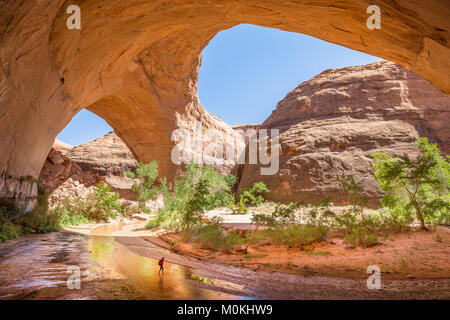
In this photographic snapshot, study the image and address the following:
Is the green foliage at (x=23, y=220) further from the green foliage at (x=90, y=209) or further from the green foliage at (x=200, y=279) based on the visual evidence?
the green foliage at (x=200, y=279)

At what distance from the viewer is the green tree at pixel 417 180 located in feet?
23.2

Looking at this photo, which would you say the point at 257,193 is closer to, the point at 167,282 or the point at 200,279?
the point at 200,279

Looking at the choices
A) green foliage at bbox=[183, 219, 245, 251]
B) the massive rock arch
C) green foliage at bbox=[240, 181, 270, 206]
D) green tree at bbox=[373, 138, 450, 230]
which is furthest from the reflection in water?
green foliage at bbox=[240, 181, 270, 206]

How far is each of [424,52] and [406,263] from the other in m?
4.03

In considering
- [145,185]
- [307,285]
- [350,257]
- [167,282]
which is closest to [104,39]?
[167,282]

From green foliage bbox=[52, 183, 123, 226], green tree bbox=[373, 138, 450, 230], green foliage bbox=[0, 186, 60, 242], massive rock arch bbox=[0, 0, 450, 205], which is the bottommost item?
green foliage bbox=[52, 183, 123, 226]

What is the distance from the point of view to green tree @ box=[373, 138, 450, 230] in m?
7.06

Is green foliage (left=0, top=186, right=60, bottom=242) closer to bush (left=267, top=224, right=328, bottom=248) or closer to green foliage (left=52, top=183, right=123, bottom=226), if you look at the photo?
green foliage (left=52, top=183, right=123, bottom=226)

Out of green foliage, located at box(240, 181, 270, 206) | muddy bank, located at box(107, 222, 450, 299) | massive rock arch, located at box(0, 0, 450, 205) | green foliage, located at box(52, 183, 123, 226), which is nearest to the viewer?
muddy bank, located at box(107, 222, 450, 299)

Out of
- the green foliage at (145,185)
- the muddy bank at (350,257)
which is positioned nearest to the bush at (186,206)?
the muddy bank at (350,257)

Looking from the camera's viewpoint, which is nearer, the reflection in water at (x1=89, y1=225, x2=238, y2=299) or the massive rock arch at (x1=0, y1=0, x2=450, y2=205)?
the reflection in water at (x1=89, y1=225, x2=238, y2=299)

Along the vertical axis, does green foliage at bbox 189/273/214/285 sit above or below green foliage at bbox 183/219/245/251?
above

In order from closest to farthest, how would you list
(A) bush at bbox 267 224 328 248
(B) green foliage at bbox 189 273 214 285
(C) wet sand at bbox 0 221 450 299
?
1. (C) wet sand at bbox 0 221 450 299
2. (B) green foliage at bbox 189 273 214 285
3. (A) bush at bbox 267 224 328 248
